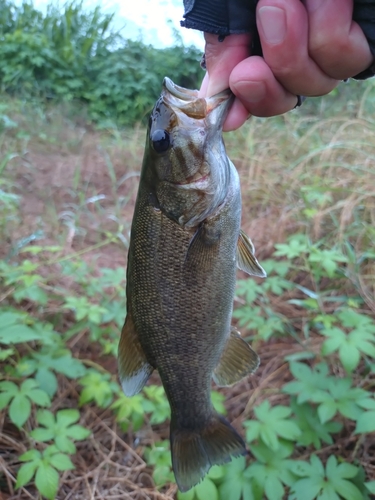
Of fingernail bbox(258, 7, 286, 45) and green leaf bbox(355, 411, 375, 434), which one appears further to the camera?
green leaf bbox(355, 411, 375, 434)

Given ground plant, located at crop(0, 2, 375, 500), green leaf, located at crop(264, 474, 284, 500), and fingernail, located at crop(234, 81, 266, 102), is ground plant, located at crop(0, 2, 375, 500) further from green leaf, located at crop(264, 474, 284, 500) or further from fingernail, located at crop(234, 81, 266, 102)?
fingernail, located at crop(234, 81, 266, 102)

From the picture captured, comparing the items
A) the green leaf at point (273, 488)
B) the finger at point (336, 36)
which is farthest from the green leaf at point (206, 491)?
the finger at point (336, 36)

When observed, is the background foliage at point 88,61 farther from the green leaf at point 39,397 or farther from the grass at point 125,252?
the green leaf at point 39,397

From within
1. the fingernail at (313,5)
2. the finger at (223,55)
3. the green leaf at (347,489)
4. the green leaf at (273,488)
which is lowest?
the green leaf at (273,488)

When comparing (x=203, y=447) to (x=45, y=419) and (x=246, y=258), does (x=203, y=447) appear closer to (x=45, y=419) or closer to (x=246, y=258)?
(x=246, y=258)

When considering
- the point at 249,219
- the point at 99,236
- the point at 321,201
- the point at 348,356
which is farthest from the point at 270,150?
the point at 348,356

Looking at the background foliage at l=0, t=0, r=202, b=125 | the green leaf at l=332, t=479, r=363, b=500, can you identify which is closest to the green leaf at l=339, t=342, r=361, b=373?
the green leaf at l=332, t=479, r=363, b=500

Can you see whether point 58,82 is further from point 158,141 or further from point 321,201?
point 158,141
